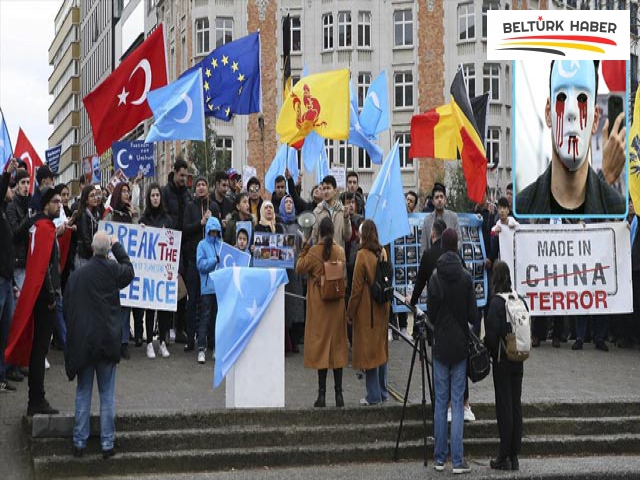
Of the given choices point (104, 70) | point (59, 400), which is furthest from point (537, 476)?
point (104, 70)

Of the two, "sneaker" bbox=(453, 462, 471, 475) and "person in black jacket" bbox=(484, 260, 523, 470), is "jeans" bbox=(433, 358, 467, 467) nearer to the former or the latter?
"sneaker" bbox=(453, 462, 471, 475)

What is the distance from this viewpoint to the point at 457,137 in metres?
18.4

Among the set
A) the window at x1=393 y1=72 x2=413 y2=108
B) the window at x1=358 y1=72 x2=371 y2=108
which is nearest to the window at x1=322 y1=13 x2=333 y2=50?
the window at x1=358 y1=72 x2=371 y2=108

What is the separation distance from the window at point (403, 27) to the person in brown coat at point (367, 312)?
167 ft

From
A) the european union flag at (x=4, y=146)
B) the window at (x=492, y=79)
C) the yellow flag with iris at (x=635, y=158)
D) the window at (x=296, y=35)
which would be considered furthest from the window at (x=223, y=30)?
the european union flag at (x=4, y=146)

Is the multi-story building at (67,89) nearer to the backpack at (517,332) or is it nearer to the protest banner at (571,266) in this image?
the protest banner at (571,266)

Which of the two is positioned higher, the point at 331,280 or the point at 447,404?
the point at 331,280

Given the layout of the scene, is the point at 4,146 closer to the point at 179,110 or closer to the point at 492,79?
the point at 179,110

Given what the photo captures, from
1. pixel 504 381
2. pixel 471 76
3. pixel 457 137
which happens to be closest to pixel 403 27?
pixel 471 76

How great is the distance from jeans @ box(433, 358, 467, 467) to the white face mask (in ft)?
23.7

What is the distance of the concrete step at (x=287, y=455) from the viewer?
10891mm

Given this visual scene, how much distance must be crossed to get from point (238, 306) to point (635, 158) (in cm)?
789

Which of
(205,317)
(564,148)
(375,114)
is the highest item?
(375,114)

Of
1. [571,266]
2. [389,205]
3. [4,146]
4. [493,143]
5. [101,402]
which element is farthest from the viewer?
[493,143]
